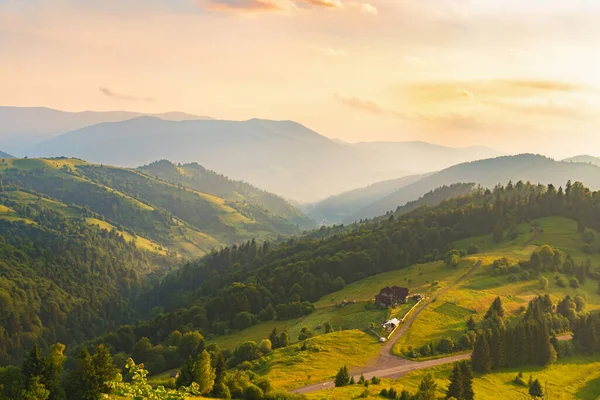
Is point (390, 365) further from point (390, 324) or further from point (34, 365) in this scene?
point (34, 365)

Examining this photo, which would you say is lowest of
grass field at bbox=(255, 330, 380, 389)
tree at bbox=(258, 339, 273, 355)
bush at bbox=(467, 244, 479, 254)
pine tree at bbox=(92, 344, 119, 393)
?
tree at bbox=(258, 339, 273, 355)

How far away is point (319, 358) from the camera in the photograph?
95.1 meters

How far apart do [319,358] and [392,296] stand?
4733 centimetres

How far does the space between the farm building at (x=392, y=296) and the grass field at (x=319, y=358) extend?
2549cm

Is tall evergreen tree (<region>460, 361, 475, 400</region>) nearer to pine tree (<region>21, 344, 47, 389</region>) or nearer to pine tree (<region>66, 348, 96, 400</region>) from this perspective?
pine tree (<region>66, 348, 96, 400</region>)

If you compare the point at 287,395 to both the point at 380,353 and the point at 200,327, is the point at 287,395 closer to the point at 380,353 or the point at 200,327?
the point at 380,353

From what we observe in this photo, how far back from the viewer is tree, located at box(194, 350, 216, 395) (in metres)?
57.4

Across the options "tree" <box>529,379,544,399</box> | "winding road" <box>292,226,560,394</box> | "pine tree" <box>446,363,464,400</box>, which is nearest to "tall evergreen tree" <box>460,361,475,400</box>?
"pine tree" <box>446,363,464,400</box>

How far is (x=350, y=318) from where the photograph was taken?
131000 millimetres

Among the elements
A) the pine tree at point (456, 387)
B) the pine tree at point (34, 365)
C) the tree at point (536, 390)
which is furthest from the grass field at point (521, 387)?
the pine tree at point (34, 365)

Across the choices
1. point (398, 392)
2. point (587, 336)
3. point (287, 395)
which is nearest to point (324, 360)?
point (398, 392)

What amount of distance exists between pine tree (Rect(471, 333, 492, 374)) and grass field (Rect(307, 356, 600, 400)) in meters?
1.79

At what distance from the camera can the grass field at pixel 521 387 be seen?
76.1 m

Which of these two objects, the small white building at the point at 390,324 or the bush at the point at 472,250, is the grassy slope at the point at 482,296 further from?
the bush at the point at 472,250
